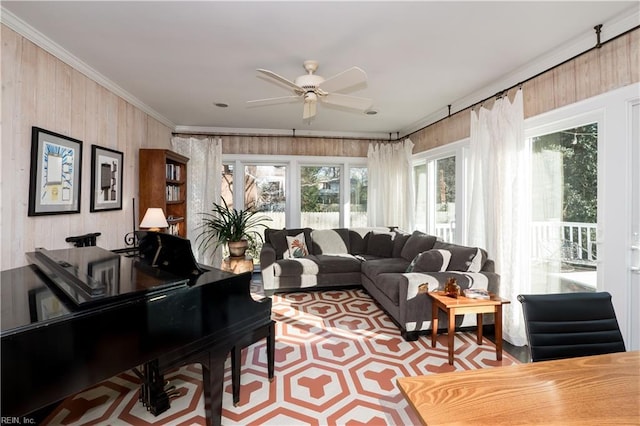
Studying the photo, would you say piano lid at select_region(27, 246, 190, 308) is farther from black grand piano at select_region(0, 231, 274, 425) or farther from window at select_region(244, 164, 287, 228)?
window at select_region(244, 164, 287, 228)

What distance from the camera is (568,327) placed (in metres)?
1.42

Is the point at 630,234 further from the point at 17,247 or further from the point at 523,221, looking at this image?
the point at 17,247

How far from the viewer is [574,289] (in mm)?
2750

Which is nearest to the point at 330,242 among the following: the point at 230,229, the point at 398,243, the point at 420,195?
the point at 398,243

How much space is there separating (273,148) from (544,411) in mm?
5231

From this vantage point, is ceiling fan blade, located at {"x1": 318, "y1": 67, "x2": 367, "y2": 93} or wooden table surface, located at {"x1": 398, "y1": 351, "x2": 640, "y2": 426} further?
ceiling fan blade, located at {"x1": 318, "y1": 67, "x2": 367, "y2": 93}

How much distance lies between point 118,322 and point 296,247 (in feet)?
11.4

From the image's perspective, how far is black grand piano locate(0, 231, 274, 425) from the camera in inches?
44.8

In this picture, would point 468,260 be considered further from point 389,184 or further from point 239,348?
point 389,184

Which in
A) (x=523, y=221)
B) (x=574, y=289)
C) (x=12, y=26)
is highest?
(x=12, y=26)

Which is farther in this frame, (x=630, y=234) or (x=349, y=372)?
(x=349, y=372)

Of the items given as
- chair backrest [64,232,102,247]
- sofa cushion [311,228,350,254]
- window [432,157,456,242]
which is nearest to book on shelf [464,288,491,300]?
window [432,157,456,242]

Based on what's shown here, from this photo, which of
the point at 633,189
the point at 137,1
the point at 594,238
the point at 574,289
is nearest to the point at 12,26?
the point at 137,1

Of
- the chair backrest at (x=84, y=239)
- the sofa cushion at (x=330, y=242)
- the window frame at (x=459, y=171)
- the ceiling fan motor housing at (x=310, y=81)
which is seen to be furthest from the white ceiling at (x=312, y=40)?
the sofa cushion at (x=330, y=242)
